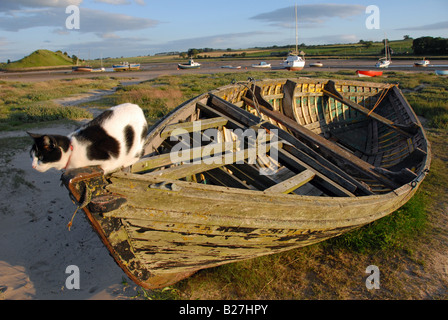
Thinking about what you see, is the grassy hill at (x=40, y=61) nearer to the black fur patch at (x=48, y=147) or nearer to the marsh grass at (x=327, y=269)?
the marsh grass at (x=327, y=269)

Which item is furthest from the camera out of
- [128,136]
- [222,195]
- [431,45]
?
[431,45]

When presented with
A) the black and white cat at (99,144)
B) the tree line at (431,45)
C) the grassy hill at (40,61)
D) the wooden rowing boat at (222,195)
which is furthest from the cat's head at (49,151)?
the grassy hill at (40,61)

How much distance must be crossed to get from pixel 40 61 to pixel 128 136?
77.2 m

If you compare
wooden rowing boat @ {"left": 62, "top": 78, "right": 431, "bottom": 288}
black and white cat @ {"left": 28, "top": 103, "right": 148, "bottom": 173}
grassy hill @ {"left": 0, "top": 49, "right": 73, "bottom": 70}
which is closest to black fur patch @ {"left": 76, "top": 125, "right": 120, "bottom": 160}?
black and white cat @ {"left": 28, "top": 103, "right": 148, "bottom": 173}

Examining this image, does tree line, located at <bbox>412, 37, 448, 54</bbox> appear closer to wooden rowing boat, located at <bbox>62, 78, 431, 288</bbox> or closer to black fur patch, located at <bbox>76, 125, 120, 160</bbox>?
wooden rowing boat, located at <bbox>62, 78, 431, 288</bbox>

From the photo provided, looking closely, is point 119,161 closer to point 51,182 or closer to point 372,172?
point 372,172

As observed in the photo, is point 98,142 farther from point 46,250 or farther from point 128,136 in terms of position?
point 46,250

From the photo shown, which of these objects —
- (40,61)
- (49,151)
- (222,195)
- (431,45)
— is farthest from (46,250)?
(40,61)

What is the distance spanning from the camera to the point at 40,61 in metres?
63.9

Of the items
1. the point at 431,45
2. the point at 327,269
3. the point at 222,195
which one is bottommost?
the point at 327,269

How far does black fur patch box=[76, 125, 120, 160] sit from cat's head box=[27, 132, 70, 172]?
0.52ft

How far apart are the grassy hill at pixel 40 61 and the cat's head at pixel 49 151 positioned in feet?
235

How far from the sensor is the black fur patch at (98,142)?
2.20m

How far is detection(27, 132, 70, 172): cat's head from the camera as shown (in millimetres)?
1871
